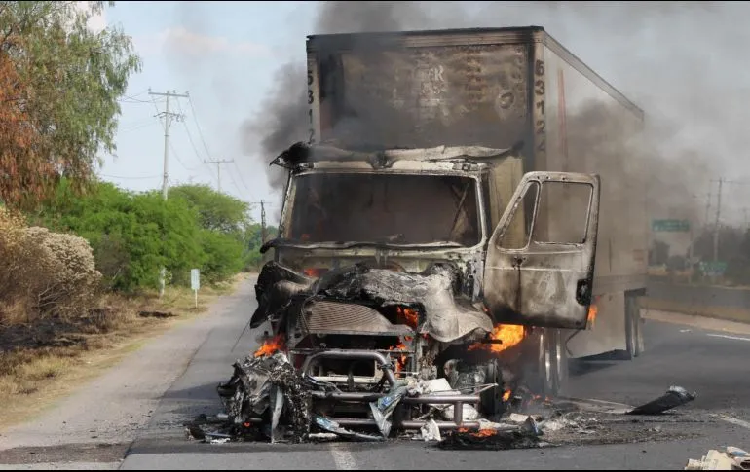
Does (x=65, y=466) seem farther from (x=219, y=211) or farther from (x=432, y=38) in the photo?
(x=219, y=211)

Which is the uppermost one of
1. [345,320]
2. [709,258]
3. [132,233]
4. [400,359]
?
[132,233]

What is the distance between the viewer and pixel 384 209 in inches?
482

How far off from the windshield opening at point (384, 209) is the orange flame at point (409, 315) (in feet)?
4.29

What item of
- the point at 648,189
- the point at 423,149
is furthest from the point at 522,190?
the point at 648,189

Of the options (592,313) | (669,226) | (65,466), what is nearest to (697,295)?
(669,226)

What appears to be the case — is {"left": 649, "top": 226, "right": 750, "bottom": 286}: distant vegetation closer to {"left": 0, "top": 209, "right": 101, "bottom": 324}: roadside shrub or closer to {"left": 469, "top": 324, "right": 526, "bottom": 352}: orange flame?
{"left": 0, "top": 209, "right": 101, "bottom": 324}: roadside shrub

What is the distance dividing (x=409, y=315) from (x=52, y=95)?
1008 cm

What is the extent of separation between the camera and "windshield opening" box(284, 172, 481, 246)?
12.1 metres

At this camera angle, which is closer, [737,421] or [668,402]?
[737,421]

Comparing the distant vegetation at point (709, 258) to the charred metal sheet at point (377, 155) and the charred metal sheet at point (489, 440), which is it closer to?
the charred metal sheet at point (377, 155)

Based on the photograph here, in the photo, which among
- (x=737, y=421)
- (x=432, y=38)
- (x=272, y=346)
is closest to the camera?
(x=272, y=346)

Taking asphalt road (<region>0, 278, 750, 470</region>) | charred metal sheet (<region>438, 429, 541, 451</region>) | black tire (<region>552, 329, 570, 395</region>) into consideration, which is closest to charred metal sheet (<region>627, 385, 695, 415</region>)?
asphalt road (<region>0, 278, 750, 470</region>)

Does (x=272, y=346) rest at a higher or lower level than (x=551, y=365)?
higher

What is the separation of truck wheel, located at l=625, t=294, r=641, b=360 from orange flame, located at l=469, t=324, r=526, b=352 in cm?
617
